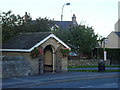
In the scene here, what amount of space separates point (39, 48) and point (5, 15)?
8.00 m

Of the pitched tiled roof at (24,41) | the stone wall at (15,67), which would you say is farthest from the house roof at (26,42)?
the stone wall at (15,67)

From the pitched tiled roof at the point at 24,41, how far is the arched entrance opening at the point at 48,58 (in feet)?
4.78

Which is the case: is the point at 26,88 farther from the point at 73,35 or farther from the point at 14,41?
the point at 73,35

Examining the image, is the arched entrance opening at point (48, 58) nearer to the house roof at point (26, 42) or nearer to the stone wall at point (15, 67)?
the house roof at point (26, 42)

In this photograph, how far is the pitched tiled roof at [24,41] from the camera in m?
24.1

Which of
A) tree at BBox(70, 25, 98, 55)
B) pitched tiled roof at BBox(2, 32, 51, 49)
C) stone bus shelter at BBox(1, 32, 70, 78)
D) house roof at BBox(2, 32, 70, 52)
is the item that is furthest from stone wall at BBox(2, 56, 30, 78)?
tree at BBox(70, 25, 98, 55)

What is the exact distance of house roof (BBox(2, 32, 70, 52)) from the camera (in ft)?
77.9

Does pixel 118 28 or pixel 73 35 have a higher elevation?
pixel 118 28

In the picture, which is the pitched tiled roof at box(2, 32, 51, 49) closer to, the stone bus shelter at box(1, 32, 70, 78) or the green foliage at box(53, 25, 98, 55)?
the stone bus shelter at box(1, 32, 70, 78)

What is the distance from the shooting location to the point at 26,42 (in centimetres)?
2480

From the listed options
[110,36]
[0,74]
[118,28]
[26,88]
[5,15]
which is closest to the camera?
[26,88]

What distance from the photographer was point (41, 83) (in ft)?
58.2

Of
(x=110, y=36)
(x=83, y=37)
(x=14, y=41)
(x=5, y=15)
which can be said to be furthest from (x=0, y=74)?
(x=110, y=36)

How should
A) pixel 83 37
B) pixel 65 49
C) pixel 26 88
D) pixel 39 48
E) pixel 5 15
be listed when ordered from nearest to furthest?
pixel 26 88 < pixel 39 48 < pixel 65 49 < pixel 5 15 < pixel 83 37
